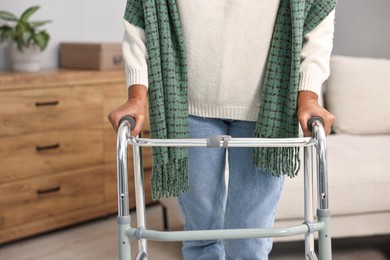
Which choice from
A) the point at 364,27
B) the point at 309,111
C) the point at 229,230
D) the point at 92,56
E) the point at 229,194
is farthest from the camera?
the point at 364,27

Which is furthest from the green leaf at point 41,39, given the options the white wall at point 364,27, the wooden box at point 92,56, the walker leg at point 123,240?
the walker leg at point 123,240

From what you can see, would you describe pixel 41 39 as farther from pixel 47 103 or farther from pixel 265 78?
pixel 265 78

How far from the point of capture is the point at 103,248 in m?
2.89

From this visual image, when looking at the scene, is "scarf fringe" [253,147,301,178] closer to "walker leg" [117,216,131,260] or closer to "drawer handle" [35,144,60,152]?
"walker leg" [117,216,131,260]

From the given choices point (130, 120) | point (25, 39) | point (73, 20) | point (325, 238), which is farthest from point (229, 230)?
point (73, 20)

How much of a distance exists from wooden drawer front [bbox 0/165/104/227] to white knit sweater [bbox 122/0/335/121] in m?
1.53

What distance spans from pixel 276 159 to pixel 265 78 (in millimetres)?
198

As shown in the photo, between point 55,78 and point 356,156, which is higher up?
point 55,78

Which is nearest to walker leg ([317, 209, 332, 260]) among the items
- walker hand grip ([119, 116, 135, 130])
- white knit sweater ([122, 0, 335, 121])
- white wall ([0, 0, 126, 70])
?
white knit sweater ([122, 0, 335, 121])

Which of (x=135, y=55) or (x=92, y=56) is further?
(x=92, y=56)

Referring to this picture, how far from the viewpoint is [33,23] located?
3.14m

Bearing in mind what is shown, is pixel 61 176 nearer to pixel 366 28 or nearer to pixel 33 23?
pixel 33 23

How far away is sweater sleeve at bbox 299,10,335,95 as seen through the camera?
4.99 feet

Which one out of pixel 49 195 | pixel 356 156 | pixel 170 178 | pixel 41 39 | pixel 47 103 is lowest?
pixel 49 195
